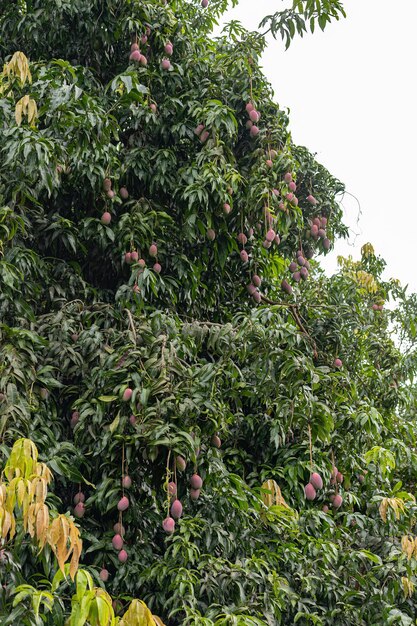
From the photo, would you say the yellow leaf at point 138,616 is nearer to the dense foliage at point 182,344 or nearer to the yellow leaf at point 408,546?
the dense foliage at point 182,344

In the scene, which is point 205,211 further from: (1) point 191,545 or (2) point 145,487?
(1) point 191,545

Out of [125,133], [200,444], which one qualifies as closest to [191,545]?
[200,444]

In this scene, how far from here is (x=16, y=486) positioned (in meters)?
2.40

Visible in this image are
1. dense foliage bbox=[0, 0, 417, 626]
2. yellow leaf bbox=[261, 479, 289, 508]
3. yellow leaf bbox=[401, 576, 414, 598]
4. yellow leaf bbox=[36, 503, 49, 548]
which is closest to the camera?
yellow leaf bbox=[36, 503, 49, 548]

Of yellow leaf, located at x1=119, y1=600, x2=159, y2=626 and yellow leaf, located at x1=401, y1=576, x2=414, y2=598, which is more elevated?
yellow leaf, located at x1=401, y1=576, x2=414, y2=598

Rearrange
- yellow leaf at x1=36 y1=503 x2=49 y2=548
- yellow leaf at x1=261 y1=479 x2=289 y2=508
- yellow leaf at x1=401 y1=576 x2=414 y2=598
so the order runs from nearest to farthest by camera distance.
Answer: yellow leaf at x1=36 y1=503 x2=49 y2=548
yellow leaf at x1=401 y1=576 x2=414 y2=598
yellow leaf at x1=261 y1=479 x2=289 y2=508

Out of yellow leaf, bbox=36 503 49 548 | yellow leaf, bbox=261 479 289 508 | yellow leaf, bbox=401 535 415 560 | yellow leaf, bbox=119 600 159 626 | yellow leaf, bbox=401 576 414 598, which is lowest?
yellow leaf, bbox=119 600 159 626

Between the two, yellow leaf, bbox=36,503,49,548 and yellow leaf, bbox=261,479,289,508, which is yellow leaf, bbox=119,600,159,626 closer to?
yellow leaf, bbox=36,503,49,548

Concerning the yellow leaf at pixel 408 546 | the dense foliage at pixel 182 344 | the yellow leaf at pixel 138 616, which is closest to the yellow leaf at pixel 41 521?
the dense foliage at pixel 182 344

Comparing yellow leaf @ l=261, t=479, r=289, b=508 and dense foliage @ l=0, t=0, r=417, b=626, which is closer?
dense foliage @ l=0, t=0, r=417, b=626

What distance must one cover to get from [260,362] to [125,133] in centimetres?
151

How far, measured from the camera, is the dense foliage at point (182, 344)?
334 cm

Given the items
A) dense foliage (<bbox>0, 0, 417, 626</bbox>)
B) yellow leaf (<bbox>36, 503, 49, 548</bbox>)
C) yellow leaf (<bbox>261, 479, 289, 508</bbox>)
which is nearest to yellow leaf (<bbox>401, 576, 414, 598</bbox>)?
dense foliage (<bbox>0, 0, 417, 626</bbox>)

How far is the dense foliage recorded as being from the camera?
334 centimetres
